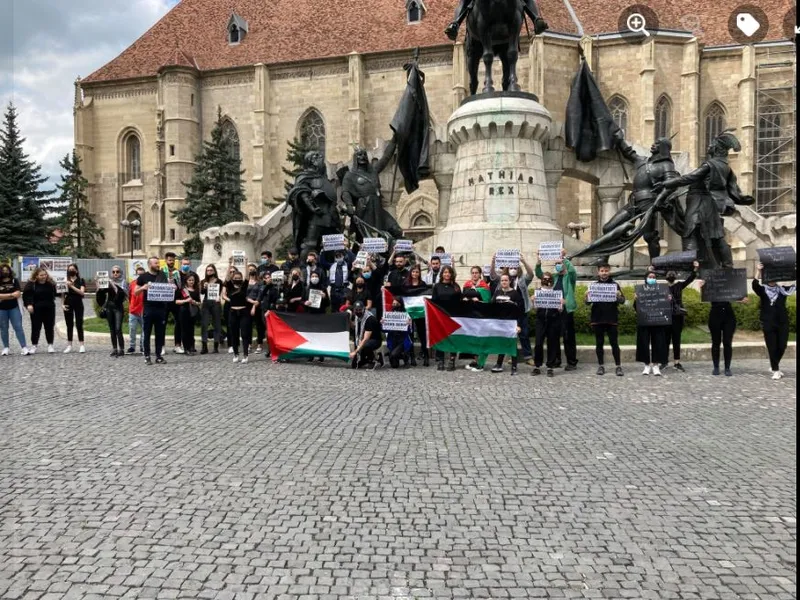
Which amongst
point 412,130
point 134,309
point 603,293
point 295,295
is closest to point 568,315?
point 603,293

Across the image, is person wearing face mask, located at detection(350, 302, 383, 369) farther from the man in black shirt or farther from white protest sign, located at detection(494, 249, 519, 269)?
the man in black shirt

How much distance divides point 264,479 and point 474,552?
1.82 metres

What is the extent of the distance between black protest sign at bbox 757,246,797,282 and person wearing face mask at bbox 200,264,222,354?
894 cm

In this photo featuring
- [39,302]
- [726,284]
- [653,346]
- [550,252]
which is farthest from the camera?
[39,302]

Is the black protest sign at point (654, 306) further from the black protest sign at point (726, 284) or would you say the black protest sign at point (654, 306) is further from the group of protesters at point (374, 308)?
the black protest sign at point (726, 284)

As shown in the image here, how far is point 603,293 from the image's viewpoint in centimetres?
1047

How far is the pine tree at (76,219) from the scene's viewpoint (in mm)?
44969

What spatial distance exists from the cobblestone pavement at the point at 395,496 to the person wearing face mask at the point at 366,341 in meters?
2.66

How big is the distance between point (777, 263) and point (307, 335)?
23.7 feet

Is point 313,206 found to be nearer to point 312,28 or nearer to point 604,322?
point 604,322

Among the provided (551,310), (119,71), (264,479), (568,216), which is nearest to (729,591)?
(264,479)

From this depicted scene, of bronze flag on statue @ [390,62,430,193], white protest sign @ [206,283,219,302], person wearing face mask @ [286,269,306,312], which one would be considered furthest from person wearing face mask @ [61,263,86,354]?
bronze flag on statue @ [390,62,430,193]

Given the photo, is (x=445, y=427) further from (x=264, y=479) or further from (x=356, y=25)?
(x=356, y=25)

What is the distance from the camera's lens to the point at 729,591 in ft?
10.6
